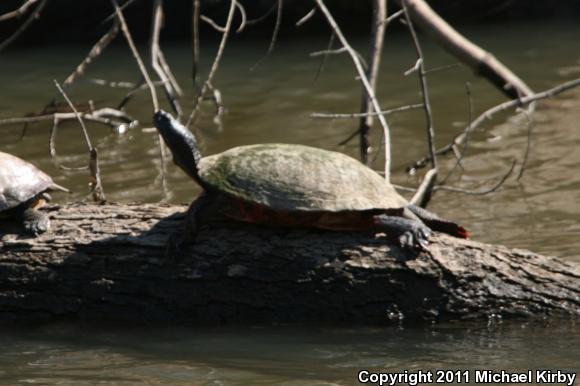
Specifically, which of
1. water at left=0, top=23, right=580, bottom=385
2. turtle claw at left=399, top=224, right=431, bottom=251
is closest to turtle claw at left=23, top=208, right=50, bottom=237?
water at left=0, top=23, right=580, bottom=385

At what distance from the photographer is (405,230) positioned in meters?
4.23

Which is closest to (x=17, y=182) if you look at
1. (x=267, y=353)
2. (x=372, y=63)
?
(x=267, y=353)

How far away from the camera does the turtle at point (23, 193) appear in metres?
4.60

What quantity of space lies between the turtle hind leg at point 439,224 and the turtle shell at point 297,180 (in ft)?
0.35

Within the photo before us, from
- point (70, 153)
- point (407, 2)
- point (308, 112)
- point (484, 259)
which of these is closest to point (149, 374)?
point (484, 259)

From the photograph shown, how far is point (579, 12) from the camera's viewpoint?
551 inches

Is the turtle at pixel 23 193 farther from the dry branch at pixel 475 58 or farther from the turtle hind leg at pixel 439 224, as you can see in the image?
the dry branch at pixel 475 58

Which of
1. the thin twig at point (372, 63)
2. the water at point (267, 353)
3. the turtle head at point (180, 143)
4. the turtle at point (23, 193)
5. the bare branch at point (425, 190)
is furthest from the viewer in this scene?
the thin twig at point (372, 63)

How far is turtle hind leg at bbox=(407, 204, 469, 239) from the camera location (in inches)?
178

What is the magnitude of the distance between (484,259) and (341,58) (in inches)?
323

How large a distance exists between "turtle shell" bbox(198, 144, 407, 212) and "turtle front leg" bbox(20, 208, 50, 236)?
76 centimetres

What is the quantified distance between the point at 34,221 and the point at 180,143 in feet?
2.47

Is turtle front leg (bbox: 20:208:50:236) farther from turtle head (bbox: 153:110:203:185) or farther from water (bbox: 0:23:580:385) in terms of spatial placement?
turtle head (bbox: 153:110:203:185)

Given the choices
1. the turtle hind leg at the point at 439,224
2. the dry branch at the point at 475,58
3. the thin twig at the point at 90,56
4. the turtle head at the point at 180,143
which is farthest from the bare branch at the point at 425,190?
the thin twig at the point at 90,56
